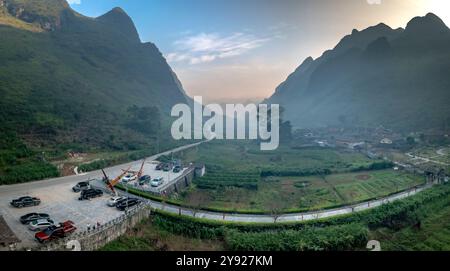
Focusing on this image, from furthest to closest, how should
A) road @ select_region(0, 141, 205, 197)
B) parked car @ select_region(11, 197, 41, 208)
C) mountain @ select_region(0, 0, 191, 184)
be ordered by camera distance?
1. mountain @ select_region(0, 0, 191, 184)
2. road @ select_region(0, 141, 205, 197)
3. parked car @ select_region(11, 197, 41, 208)

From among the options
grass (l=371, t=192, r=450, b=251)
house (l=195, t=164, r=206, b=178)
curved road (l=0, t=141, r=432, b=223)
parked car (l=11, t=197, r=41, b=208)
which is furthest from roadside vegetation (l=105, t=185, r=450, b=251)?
house (l=195, t=164, r=206, b=178)

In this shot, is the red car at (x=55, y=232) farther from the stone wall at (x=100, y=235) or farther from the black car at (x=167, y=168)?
the black car at (x=167, y=168)

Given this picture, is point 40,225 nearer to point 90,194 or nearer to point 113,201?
point 113,201

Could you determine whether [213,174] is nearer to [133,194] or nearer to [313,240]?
[133,194]

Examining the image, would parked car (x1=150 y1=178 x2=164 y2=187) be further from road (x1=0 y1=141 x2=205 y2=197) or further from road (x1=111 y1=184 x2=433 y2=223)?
road (x1=0 y1=141 x2=205 y2=197)

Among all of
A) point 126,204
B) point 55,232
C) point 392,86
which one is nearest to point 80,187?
point 126,204

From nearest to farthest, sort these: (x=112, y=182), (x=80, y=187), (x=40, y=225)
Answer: (x=40, y=225), (x=80, y=187), (x=112, y=182)
